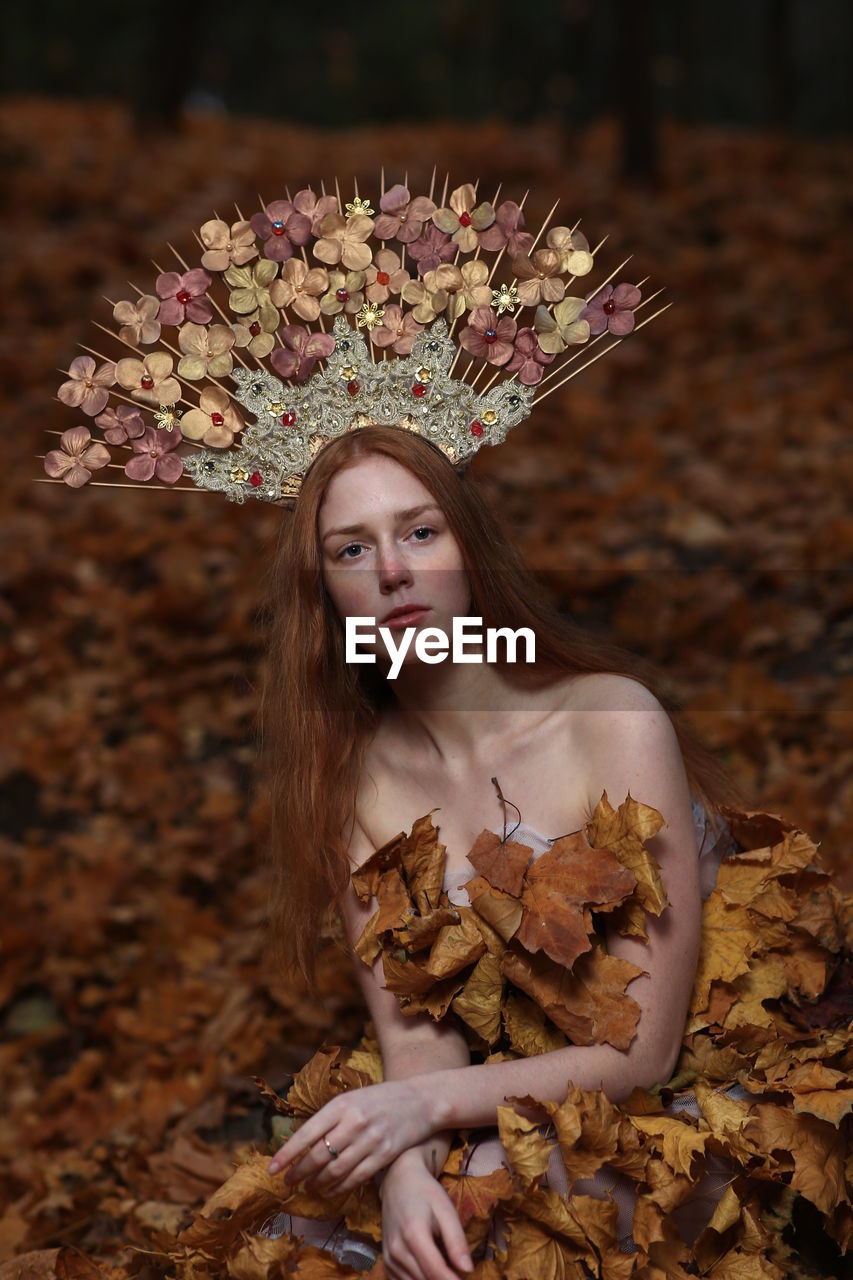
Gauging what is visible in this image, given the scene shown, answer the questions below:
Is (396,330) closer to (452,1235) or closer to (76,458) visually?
(76,458)

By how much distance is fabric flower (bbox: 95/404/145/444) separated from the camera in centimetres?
244

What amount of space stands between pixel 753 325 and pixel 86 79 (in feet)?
45.5

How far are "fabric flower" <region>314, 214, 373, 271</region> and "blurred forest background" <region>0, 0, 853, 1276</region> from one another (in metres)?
0.66

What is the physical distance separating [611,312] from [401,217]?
1.38ft

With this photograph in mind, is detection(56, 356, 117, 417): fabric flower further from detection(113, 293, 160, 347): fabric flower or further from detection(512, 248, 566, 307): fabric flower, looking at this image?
detection(512, 248, 566, 307): fabric flower

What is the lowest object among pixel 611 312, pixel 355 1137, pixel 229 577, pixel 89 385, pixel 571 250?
pixel 355 1137

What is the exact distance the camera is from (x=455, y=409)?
2.47 metres

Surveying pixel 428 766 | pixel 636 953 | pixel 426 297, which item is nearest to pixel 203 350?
pixel 426 297

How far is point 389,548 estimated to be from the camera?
2.30m

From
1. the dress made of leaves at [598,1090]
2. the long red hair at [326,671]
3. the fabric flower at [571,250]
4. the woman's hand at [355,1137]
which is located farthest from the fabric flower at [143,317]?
the woman's hand at [355,1137]

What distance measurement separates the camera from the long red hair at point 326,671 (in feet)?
7.91

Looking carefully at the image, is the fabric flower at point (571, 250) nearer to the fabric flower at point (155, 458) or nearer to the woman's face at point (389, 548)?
the woman's face at point (389, 548)

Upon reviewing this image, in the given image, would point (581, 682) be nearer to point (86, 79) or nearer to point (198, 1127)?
point (198, 1127)

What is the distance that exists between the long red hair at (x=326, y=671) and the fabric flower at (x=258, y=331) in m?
0.23
